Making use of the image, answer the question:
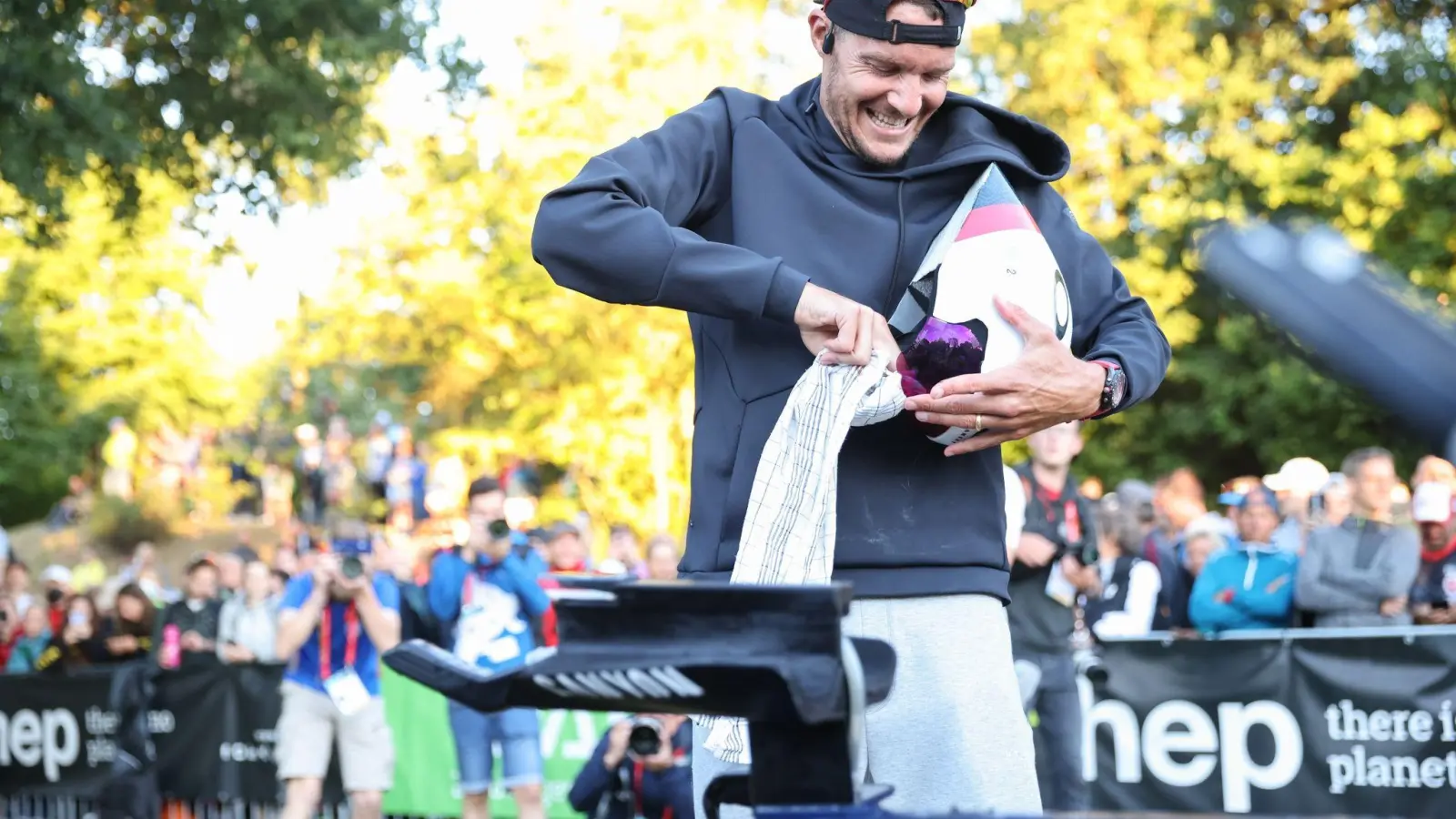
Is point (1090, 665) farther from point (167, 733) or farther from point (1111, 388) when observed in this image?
point (167, 733)

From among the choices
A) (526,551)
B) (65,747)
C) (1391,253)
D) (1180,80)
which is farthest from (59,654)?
(1180,80)

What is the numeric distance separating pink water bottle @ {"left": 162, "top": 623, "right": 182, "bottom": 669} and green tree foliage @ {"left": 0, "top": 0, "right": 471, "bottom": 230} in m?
3.42

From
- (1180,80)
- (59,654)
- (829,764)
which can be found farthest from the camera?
(1180,80)

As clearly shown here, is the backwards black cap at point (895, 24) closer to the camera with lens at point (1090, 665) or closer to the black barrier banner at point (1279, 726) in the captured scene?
the black barrier banner at point (1279, 726)

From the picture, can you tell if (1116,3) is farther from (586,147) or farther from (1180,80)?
(586,147)

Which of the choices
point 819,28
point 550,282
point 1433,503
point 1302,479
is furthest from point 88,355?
point 819,28

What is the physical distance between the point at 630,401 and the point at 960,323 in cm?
1935

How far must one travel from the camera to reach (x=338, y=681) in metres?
10.3

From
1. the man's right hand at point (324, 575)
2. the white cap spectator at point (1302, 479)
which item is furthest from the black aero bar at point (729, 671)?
the white cap spectator at point (1302, 479)

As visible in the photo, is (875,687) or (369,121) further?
(369,121)

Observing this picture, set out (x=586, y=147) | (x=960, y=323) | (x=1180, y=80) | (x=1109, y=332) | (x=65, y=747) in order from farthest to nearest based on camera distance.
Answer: (x=1180, y=80) → (x=586, y=147) → (x=65, y=747) → (x=1109, y=332) → (x=960, y=323)

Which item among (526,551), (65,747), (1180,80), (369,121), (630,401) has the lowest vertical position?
(65,747)

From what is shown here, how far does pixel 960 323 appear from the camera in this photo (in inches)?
118

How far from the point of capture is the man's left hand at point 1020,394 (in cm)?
293
